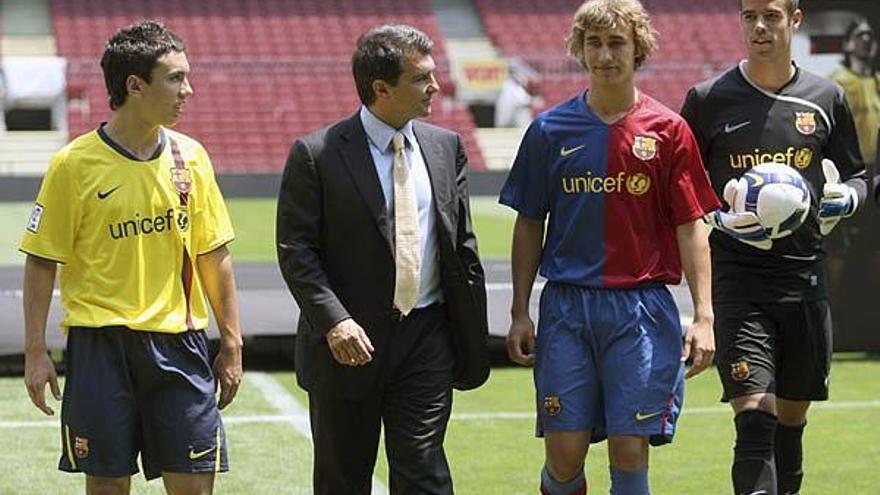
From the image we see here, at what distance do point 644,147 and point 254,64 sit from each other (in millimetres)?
28873

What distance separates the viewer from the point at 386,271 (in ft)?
16.4

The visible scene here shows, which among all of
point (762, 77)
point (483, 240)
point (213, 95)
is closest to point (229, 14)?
point (213, 95)

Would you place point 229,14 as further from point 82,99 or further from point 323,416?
point 323,416

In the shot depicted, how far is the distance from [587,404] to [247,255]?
583 inches

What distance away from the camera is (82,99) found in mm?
31641

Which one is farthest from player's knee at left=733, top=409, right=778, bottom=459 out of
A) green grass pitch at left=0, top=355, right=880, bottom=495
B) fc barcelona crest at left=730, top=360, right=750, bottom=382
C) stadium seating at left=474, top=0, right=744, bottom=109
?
stadium seating at left=474, top=0, right=744, bottom=109

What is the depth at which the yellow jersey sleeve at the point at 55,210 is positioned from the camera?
4895mm

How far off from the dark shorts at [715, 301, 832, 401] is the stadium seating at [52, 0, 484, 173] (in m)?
24.7

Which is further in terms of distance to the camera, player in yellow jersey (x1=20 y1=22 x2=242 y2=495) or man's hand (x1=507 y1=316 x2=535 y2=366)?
man's hand (x1=507 y1=316 x2=535 y2=366)

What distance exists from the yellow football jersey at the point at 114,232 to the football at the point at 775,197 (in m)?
1.87

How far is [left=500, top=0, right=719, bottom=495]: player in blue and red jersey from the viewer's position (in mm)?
5121

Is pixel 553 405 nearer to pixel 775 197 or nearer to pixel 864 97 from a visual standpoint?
pixel 775 197

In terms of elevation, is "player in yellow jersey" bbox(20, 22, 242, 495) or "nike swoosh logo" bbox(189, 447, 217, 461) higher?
"player in yellow jersey" bbox(20, 22, 242, 495)

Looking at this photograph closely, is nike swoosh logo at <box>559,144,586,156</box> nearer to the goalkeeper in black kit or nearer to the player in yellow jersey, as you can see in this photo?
the goalkeeper in black kit
